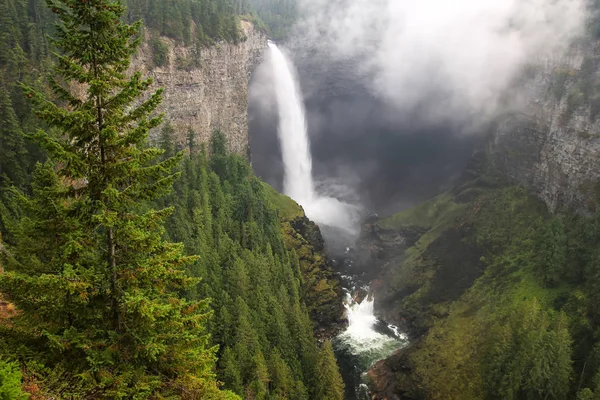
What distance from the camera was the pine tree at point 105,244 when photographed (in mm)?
12852

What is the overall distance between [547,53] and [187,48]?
70.0 meters

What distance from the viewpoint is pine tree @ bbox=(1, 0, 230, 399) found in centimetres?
1285

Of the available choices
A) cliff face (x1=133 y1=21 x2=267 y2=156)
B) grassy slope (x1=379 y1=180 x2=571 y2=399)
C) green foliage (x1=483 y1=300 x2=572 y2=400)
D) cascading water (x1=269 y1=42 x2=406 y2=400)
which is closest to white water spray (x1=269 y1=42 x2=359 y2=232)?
cascading water (x1=269 y1=42 x2=406 y2=400)

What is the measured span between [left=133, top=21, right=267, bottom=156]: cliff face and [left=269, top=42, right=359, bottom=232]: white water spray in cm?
1301

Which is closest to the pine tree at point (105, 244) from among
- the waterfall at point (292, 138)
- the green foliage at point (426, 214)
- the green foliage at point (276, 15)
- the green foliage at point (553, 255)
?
the green foliage at point (553, 255)

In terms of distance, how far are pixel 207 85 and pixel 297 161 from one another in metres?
38.3

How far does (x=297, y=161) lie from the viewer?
119438mm

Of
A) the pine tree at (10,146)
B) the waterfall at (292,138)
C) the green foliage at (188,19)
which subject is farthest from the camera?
the waterfall at (292,138)

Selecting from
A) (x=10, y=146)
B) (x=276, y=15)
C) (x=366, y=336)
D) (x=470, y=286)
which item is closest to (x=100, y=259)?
(x=10, y=146)

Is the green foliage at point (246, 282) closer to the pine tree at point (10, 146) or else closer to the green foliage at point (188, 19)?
the pine tree at point (10, 146)

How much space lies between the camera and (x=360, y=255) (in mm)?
101312

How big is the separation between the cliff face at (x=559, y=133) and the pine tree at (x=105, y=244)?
74.7 metres

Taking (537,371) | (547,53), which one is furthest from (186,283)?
(547,53)

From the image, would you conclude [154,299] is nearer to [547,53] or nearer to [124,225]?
[124,225]
